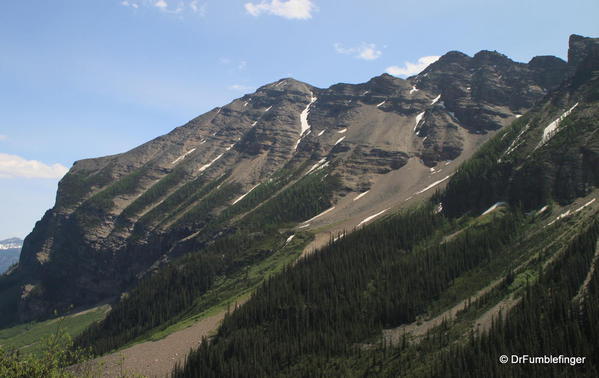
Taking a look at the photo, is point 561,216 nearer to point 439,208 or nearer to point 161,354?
point 439,208

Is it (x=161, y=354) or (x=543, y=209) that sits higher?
(x=543, y=209)

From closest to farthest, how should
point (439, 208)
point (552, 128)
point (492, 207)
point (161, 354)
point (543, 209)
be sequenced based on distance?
point (161, 354), point (543, 209), point (492, 207), point (439, 208), point (552, 128)

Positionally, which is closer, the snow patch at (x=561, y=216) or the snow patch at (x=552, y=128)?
the snow patch at (x=561, y=216)

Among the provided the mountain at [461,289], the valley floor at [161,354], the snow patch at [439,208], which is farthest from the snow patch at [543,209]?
the valley floor at [161,354]

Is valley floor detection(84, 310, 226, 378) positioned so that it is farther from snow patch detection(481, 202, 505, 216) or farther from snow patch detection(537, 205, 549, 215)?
snow patch detection(537, 205, 549, 215)

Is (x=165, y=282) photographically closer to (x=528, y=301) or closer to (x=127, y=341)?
(x=127, y=341)

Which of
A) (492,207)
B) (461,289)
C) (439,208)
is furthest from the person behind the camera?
(439,208)

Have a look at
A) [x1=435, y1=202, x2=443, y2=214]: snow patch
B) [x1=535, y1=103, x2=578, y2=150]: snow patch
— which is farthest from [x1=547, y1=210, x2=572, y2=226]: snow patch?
[x1=435, y1=202, x2=443, y2=214]: snow patch

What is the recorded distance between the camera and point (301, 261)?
506 ft

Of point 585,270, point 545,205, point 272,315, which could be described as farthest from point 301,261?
point 585,270

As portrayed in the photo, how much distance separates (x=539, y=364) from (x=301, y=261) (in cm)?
9358

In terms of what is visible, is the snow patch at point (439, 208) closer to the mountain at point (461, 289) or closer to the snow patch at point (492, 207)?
the mountain at point (461, 289)

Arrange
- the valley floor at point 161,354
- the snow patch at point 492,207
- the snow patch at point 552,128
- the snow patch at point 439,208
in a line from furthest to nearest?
the snow patch at point 439,208 → the snow patch at point 552,128 → the snow patch at point 492,207 → the valley floor at point 161,354

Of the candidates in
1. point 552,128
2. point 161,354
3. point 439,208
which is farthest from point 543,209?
point 161,354
